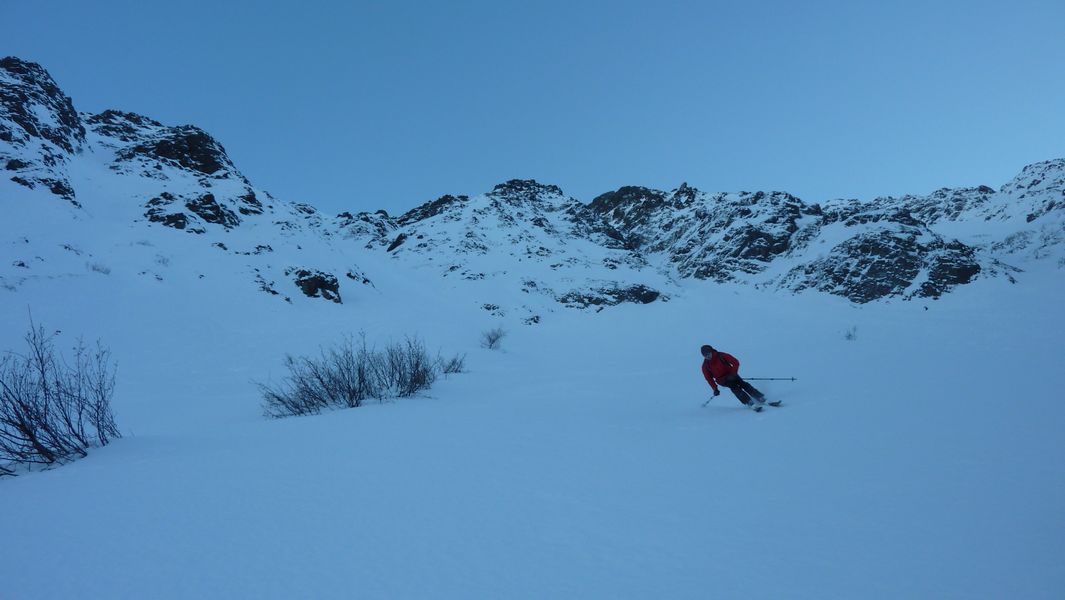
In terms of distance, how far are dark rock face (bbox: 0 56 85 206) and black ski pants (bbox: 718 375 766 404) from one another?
105ft

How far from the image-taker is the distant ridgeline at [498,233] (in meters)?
23.7

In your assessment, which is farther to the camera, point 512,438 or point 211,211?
point 211,211

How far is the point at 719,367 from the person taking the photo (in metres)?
8.07

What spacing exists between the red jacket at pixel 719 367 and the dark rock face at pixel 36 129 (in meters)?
31.8

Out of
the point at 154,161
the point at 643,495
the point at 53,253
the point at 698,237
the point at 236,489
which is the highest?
the point at 154,161

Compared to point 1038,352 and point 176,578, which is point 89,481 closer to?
point 176,578

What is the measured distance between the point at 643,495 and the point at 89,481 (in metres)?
5.44

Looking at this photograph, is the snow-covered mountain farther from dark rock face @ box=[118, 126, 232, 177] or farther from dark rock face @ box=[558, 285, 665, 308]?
dark rock face @ box=[558, 285, 665, 308]

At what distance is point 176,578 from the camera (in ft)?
8.62

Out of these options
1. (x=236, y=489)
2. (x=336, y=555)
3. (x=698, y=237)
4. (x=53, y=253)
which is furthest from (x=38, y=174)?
(x=698, y=237)

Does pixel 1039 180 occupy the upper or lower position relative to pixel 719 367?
upper

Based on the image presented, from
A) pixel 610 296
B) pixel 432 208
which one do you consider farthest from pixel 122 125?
pixel 610 296

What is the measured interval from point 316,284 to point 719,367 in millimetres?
23432

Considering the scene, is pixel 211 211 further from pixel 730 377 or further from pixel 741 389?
pixel 741 389
